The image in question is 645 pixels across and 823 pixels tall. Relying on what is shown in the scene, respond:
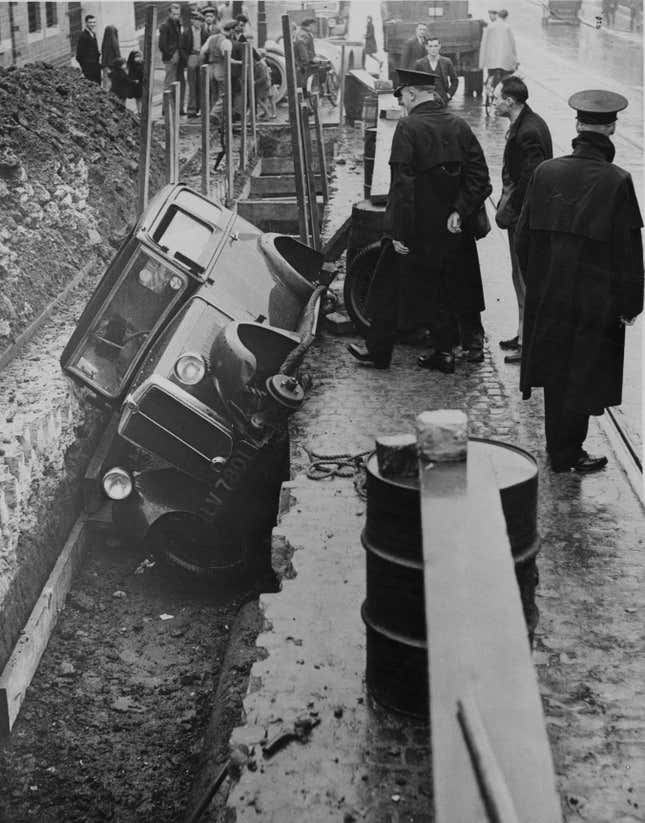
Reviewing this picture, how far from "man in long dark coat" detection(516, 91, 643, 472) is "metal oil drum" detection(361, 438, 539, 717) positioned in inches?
83.1

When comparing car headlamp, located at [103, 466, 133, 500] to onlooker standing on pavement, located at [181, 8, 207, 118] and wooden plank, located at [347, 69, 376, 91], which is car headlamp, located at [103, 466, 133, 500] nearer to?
onlooker standing on pavement, located at [181, 8, 207, 118]

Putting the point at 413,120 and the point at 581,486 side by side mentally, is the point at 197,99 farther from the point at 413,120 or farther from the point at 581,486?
the point at 581,486

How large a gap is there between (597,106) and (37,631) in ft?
15.8

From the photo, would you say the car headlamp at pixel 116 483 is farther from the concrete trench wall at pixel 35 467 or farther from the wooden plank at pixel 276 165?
the wooden plank at pixel 276 165

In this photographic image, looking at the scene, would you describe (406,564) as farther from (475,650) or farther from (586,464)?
(586,464)

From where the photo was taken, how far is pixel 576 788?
420 cm

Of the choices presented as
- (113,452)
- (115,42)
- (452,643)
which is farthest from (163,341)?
(115,42)

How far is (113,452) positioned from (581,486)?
12.1 feet

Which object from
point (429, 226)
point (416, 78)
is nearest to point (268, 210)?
point (429, 226)

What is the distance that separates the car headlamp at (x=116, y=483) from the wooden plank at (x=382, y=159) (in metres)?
3.40

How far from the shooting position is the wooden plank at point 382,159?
11.4 meters

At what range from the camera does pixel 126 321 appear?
9031mm

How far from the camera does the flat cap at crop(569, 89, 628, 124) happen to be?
6.14m

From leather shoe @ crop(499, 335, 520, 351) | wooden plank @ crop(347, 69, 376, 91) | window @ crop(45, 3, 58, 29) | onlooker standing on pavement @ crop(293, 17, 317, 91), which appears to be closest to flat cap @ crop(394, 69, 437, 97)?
leather shoe @ crop(499, 335, 520, 351)
